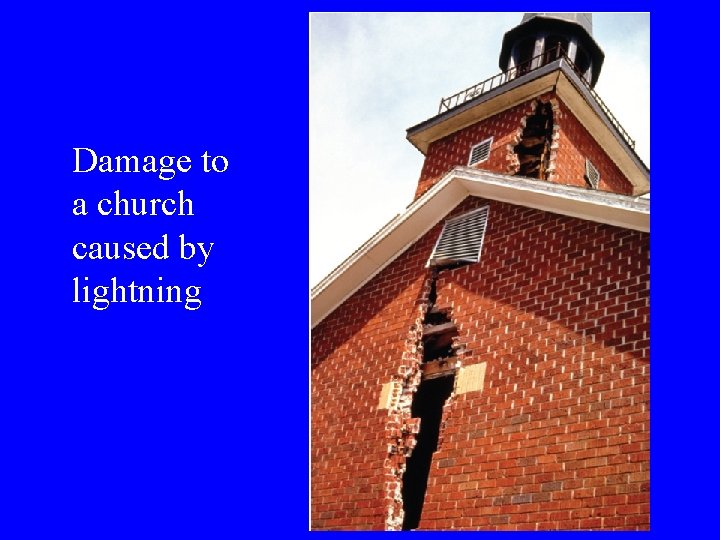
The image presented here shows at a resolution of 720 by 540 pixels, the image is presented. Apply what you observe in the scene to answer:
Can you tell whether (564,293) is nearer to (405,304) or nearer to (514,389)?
(514,389)

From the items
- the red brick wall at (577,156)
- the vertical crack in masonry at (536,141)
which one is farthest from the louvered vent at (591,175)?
the vertical crack in masonry at (536,141)

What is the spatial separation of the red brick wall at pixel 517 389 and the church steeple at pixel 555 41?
8.49 metres

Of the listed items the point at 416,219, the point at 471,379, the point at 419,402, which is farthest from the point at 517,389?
the point at 416,219

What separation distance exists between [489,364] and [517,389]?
58 cm

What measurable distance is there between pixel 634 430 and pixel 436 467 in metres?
2.44

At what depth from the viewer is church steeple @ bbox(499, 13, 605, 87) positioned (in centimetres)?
1753

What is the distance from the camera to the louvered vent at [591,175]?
15260 mm

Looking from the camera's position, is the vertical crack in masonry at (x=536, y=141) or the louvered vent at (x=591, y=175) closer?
the vertical crack in masonry at (x=536, y=141)

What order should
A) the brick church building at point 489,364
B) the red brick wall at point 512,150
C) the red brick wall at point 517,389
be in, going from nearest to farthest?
the red brick wall at point 517,389, the brick church building at point 489,364, the red brick wall at point 512,150

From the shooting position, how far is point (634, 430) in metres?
7.28

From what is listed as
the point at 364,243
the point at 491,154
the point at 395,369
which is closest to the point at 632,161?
the point at 491,154

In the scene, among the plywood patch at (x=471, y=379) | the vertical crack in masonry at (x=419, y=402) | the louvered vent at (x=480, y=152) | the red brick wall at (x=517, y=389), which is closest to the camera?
the red brick wall at (x=517, y=389)

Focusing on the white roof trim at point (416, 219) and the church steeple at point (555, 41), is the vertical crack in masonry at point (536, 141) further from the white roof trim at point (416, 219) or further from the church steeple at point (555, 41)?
the white roof trim at point (416, 219)

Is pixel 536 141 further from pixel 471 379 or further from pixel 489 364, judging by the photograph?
pixel 471 379
